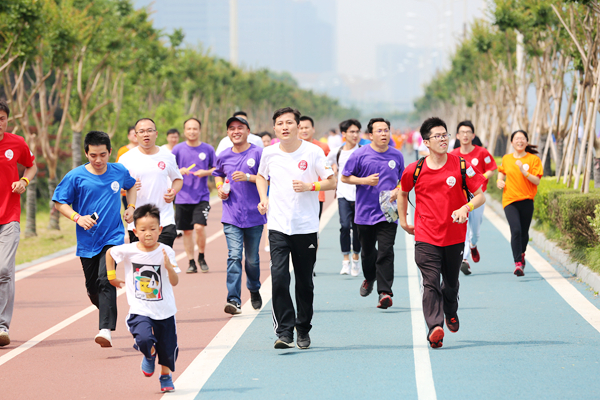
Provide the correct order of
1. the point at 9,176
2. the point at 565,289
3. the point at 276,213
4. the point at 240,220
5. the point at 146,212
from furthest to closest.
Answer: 1. the point at 565,289
2. the point at 240,220
3. the point at 9,176
4. the point at 276,213
5. the point at 146,212

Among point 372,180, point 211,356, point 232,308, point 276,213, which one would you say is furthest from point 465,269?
point 211,356

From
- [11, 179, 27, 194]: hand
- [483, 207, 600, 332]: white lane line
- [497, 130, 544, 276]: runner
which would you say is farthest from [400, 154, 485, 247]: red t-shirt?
[497, 130, 544, 276]: runner

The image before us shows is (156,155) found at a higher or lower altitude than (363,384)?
higher

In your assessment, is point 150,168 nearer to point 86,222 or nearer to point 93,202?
point 93,202

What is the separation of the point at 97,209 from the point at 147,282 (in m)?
1.54

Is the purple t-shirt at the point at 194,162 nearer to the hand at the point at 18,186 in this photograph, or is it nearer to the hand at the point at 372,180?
the hand at the point at 372,180

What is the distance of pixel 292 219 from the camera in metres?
6.62

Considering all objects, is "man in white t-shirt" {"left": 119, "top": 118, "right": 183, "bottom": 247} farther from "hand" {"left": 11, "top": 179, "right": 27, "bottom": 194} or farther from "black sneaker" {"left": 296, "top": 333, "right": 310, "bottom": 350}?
"black sneaker" {"left": 296, "top": 333, "right": 310, "bottom": 350}

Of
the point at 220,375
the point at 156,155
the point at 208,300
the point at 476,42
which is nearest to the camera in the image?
the point at 220,375

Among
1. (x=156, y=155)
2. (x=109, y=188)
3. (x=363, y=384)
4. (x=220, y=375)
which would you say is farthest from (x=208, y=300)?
(x=363, y=384)

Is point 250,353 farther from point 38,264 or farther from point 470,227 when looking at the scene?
point 38,264

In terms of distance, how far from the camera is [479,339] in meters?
6.88

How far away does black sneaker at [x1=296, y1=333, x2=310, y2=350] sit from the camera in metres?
6.61

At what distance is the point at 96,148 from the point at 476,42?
836 inches
